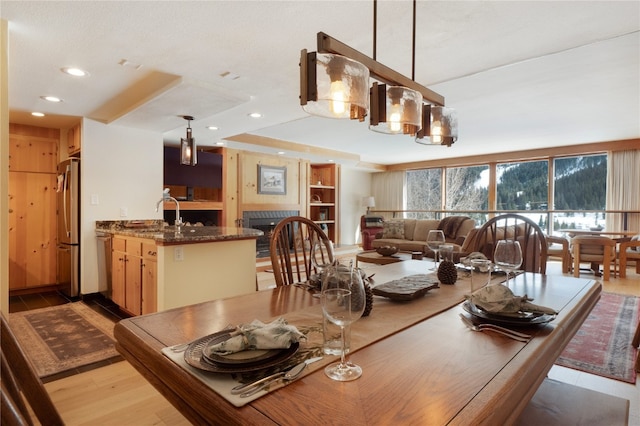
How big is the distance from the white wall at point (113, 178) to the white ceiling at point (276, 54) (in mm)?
292

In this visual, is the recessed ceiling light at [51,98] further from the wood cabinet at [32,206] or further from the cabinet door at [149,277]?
the cabinet door at [149,277]

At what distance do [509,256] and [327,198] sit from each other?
7646mm

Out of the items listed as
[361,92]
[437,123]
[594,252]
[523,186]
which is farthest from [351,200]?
[361,92]

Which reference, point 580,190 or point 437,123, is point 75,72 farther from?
point 580,190

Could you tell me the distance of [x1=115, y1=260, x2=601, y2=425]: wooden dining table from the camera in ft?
2.05

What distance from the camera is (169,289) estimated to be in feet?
9.25

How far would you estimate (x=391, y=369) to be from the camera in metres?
0.78

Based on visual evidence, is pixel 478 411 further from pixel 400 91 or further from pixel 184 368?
pixel 400 91

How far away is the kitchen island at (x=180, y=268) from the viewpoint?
2.81 meters

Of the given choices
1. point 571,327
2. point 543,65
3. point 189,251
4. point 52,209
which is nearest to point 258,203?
point 52,209

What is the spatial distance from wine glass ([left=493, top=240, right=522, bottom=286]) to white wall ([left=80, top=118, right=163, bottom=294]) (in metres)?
4.29

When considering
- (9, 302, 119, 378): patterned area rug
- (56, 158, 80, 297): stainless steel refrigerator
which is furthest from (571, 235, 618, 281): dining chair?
(56, 158, 80, 297): stainless steel refrigerator

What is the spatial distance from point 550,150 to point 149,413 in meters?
8.26

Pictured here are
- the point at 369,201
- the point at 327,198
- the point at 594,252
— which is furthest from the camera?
the point at 369,201
